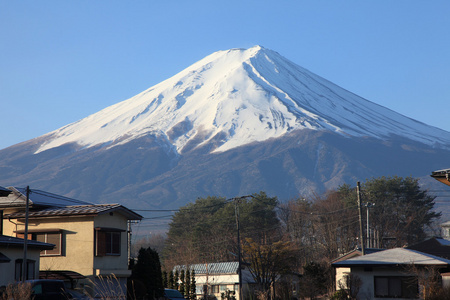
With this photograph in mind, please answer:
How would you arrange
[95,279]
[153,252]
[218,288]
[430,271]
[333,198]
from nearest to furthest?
[430,271] < [95,279] < [153,252] < [218,288] < [333,198]

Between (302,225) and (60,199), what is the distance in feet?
156

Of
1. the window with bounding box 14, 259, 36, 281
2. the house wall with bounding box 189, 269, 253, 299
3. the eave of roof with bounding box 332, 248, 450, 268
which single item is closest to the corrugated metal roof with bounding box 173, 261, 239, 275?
the house wall with bounding box 189, 269, 253, 299

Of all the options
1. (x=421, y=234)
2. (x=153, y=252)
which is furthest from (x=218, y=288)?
(x=421, y=234)

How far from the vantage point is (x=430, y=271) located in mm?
26484

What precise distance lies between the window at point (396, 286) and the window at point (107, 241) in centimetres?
1330

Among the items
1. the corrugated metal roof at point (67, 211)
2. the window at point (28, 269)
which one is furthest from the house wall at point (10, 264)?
the corrugated metal roof at point (67, 211)

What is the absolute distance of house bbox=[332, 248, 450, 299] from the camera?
97.9ft

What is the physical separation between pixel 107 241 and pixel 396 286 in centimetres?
1450

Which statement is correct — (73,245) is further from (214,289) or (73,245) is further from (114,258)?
(214,289)

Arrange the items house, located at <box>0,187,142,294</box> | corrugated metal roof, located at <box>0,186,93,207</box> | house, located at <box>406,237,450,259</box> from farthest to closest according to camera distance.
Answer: house, located at <box>406,237,450,259</box> < corrugated metal roof, located at <box>0,186,93,207</box> < house, located at <box>0,187,142,294</box>

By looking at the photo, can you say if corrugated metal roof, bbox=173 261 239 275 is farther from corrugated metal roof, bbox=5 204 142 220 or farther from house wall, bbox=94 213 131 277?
corrugated metal roof, bbox=5 204 142 220

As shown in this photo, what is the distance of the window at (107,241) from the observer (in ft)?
103

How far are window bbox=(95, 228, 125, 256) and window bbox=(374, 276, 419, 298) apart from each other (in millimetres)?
13304

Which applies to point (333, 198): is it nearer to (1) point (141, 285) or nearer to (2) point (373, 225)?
(2) point (373, 225)
